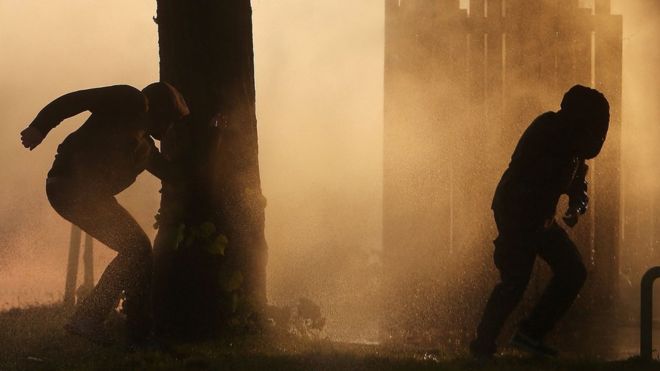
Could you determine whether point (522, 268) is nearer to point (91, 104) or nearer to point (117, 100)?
point (117, 100)

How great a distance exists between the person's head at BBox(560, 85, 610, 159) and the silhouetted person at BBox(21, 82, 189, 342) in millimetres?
2062

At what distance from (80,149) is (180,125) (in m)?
1.12

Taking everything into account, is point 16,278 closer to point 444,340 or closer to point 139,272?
point 444,340

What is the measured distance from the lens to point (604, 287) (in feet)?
38.1

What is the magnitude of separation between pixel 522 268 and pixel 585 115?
857 millimetres

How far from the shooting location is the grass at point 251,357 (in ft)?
17.1

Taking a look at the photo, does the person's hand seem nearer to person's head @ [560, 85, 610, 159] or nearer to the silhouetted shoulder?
the silhouetted shoulder

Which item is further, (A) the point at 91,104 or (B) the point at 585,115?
(B) the point at 585,115

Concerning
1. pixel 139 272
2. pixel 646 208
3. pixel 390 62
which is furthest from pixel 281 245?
pixel 139 272

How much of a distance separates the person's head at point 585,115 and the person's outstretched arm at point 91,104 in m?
2.18

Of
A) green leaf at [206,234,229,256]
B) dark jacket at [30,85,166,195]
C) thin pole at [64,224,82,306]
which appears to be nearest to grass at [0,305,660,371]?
green leaf at [206,234,229,256]

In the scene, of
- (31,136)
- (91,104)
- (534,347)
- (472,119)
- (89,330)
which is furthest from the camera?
(472,119)

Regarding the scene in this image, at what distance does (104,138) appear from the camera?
523cm

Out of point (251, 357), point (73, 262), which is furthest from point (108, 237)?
point (73, 262)
